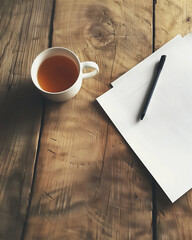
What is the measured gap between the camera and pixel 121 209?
1.95 feet

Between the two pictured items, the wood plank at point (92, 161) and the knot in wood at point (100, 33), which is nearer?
the wood plank at point (92, 161)

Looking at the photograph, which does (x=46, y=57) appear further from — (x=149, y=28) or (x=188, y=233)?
(x=188, y=233)

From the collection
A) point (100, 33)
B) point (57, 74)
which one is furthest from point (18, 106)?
point (100, 33)

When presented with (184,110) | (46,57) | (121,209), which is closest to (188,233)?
(121,209)

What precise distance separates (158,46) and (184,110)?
0.19 meters

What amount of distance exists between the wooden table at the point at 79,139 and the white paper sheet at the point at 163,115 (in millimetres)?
24

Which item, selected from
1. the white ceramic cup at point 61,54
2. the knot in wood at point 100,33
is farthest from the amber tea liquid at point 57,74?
the knot in wood at point 100,33

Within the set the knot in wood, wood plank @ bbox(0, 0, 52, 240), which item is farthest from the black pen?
wood plank @ bbox(0, 0, 52, 240)

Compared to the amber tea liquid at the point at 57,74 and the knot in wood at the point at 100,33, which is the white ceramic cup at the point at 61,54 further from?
the knot in wood at the point at 100,33

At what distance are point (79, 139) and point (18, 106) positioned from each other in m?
0.18

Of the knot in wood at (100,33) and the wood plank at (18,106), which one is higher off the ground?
the knot in wood at (100,33)

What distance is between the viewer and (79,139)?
630 millimetres

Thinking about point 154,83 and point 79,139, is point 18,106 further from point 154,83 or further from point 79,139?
point 154,83

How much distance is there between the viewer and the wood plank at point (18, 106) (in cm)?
60
